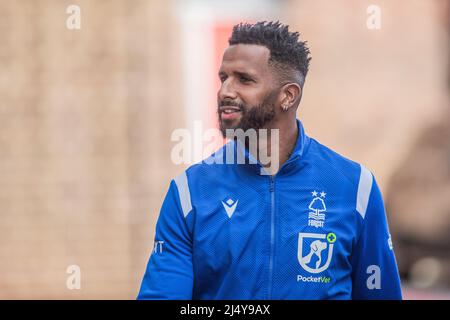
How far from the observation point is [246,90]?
12.1 feet

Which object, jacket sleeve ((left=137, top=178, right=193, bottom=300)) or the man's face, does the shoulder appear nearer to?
the man's face

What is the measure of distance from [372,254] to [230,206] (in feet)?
2.12

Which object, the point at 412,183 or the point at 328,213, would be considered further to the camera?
the point at 412,183

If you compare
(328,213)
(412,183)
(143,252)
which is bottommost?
(143,252)

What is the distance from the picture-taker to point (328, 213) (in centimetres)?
363

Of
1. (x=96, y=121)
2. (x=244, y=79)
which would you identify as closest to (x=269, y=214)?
(x=244, y=79)

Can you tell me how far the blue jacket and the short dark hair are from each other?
13.8 inches

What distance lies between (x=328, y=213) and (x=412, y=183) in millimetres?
5483

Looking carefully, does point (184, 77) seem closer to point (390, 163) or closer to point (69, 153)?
point (69, 153)

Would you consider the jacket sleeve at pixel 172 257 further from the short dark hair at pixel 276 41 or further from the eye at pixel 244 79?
the short dark hair at pixel 276 41

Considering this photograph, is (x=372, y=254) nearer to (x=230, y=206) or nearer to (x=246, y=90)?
(x=230, y=206)

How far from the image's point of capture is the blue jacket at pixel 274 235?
11.6ft
